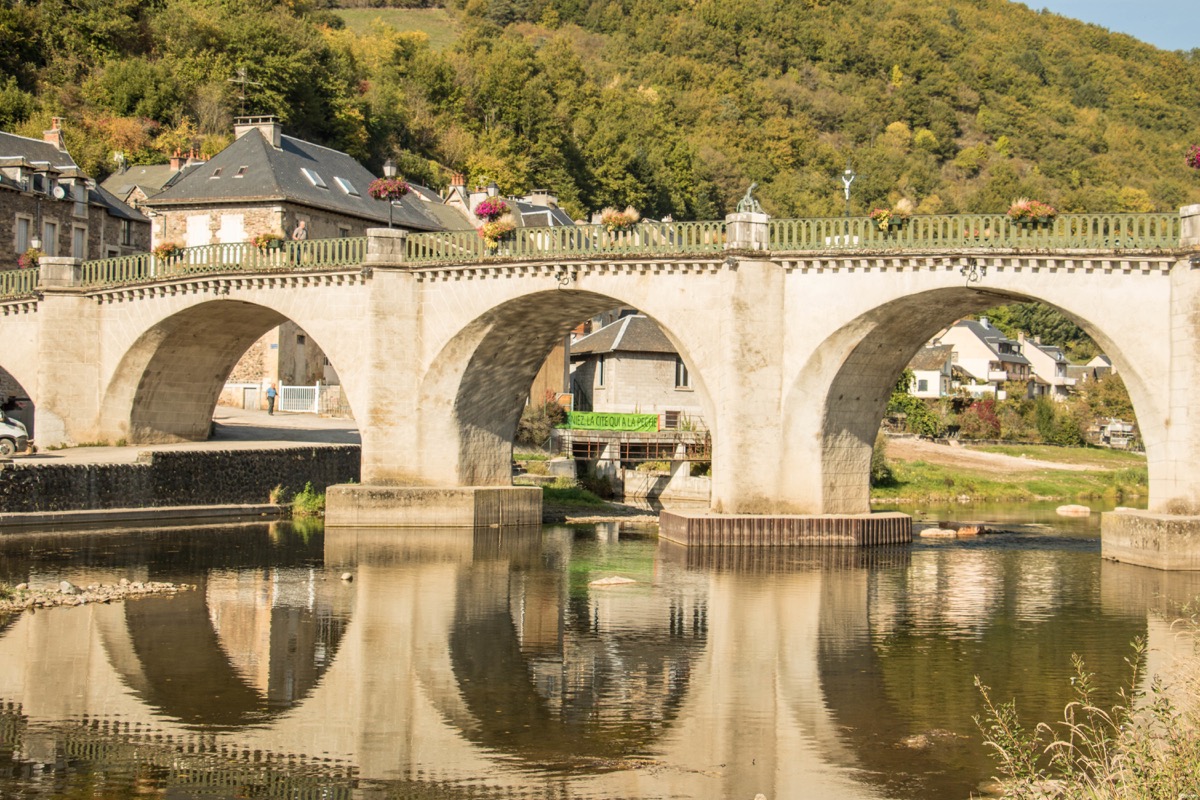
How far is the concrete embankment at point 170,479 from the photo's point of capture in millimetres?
33844

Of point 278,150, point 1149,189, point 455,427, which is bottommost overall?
point 455,427

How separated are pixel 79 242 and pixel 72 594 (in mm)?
31943

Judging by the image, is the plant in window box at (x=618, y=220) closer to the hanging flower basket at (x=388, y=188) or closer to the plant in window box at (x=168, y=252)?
the hanging flower basket at (x=388, y=188)

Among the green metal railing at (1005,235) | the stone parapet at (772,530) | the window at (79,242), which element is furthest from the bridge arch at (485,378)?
the window at (79,242)

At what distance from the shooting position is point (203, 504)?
37.9 meters

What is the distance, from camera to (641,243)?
108ft

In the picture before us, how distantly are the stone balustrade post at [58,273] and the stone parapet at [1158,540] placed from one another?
29.2 m

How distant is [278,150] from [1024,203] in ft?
117

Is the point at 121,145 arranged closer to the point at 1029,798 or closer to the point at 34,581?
the point at 34,581

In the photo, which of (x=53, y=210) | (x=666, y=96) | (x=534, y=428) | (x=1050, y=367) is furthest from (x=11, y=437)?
(x=666, y=96)

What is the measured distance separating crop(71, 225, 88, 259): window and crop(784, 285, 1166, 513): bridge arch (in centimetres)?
3154

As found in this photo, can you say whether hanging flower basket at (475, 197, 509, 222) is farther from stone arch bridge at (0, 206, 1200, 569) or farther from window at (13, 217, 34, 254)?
window at (13, 217, 34, 254)

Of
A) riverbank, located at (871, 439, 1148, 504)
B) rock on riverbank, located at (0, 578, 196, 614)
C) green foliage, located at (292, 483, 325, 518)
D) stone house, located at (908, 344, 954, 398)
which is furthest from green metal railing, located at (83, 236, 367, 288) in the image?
stone house, located at (908, 344, 954, 398)

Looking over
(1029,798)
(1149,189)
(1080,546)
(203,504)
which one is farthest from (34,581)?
(1149,189)
